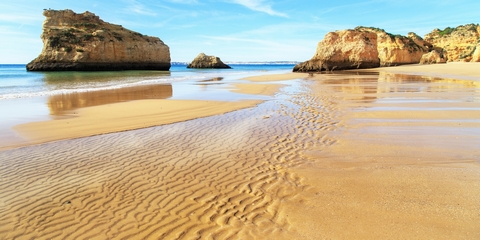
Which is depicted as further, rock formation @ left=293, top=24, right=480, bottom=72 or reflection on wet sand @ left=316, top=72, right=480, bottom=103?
rock formation @ left=293, top=24, right=480, bottom=72

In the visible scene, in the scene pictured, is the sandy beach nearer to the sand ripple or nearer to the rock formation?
the sand ripple

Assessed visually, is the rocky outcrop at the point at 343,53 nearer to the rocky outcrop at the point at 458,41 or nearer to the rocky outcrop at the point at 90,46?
the rocky outcrop at the point at 458,41

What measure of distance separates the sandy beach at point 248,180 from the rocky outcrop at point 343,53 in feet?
118

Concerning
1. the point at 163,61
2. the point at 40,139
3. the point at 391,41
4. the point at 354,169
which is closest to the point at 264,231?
the point at 354,169

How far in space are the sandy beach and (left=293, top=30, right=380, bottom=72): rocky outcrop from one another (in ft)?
118

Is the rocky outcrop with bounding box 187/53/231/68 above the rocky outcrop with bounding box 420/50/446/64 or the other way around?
above

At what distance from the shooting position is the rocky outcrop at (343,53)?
4169cm

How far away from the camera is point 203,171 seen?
14.5 feet

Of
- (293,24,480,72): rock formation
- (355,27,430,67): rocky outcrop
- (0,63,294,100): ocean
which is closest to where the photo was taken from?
(0,63,294,100): ocean

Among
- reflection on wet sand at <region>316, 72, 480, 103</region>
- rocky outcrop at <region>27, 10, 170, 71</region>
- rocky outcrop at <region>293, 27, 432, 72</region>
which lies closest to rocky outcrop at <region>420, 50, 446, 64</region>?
rocky outcrop at <region>293, 27, 432, 72</region>

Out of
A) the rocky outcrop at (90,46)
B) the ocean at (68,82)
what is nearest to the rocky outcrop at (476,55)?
the ocean at (68,82)

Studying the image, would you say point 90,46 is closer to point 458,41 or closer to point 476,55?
point 476,55

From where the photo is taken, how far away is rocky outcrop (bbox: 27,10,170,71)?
5216 centimetres

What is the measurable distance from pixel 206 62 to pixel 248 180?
8827cm
